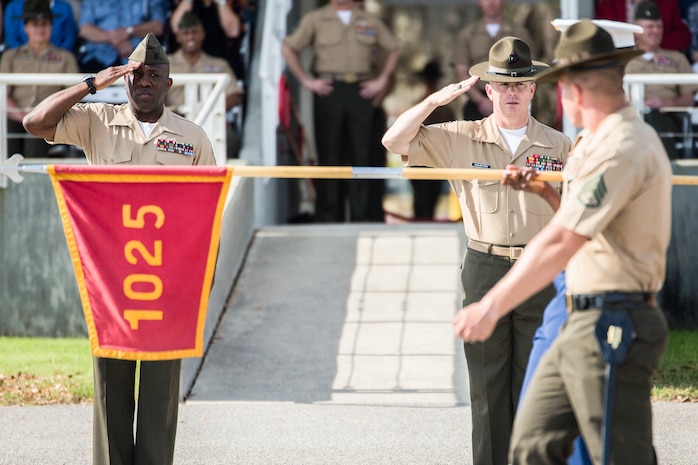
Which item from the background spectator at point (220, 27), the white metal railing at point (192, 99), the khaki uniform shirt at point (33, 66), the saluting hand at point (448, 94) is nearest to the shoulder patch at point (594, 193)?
the saluting hand at point (448, 94)

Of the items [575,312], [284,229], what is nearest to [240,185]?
[284,229]

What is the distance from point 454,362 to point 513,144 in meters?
3.13

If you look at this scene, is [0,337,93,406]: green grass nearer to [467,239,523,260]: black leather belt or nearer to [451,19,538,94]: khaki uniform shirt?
[467,239,523,260]: black leather belt

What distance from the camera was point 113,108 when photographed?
239 inches

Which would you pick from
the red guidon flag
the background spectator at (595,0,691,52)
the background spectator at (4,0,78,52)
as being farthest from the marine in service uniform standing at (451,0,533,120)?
the red guidon flag

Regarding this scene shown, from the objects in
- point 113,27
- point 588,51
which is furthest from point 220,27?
point 588,51

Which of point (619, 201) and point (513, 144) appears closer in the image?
point (619, 201)

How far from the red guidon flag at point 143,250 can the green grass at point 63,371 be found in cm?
266

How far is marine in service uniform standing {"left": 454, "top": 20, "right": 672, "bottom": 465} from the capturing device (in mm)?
4391

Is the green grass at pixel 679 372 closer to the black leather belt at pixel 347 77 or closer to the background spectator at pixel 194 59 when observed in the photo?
the black leather belt at pixel 347 77

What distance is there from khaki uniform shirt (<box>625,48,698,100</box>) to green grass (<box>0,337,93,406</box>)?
18.3 feet

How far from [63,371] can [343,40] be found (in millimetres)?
4825

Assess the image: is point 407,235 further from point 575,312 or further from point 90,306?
point 575,312

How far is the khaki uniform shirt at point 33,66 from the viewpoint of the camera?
11836 mm
